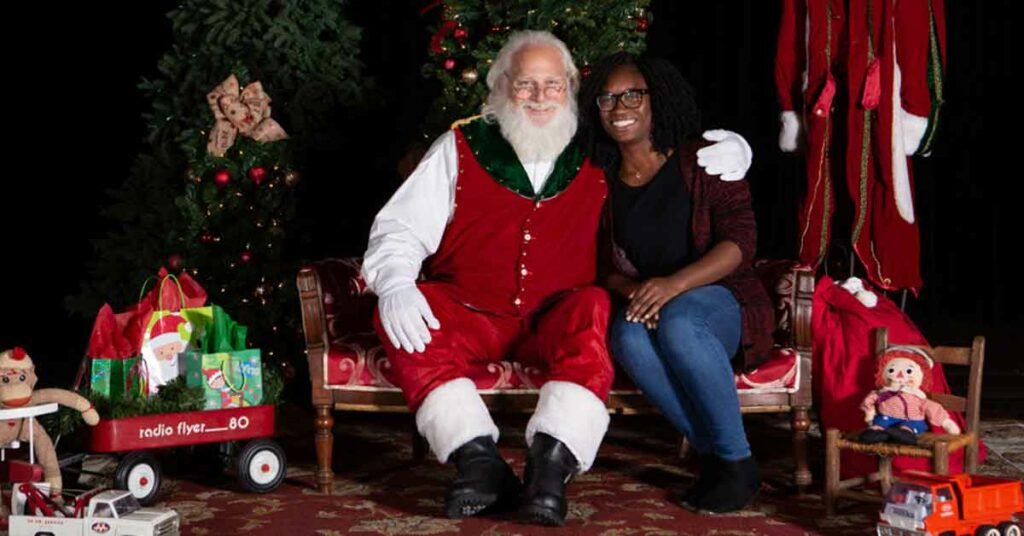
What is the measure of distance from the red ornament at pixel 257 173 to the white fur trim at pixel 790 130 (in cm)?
178

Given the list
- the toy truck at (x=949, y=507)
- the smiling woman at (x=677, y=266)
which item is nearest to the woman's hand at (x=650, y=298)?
the smiling woman at (x=677, y=266)

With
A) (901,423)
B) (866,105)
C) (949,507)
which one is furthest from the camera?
(866,105)

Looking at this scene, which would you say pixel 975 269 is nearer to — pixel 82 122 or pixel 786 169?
pixel 786 169

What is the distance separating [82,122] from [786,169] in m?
3.18

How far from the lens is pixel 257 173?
16.0 ft

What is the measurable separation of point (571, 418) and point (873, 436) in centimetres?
77

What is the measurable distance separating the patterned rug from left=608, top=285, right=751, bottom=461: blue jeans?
22 centimetres

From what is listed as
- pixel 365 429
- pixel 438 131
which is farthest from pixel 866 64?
pixel 365 429

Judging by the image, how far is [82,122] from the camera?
6367 millimetres

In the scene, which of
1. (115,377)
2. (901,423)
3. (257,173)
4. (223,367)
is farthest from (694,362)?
(257,173)

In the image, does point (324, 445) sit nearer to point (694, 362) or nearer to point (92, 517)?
point (92, 517)

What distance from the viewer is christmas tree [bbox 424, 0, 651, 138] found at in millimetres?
4750

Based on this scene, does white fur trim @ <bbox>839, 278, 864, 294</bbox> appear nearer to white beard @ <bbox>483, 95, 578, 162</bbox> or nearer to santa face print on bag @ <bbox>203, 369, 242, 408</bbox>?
white beard @ <bbox>483, 95, 578, 162</bbox>

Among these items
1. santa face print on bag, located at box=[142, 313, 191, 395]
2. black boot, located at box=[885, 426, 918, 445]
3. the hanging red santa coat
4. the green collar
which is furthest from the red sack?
santa face print on bag, located at box=[142, 313, 191, 395]
